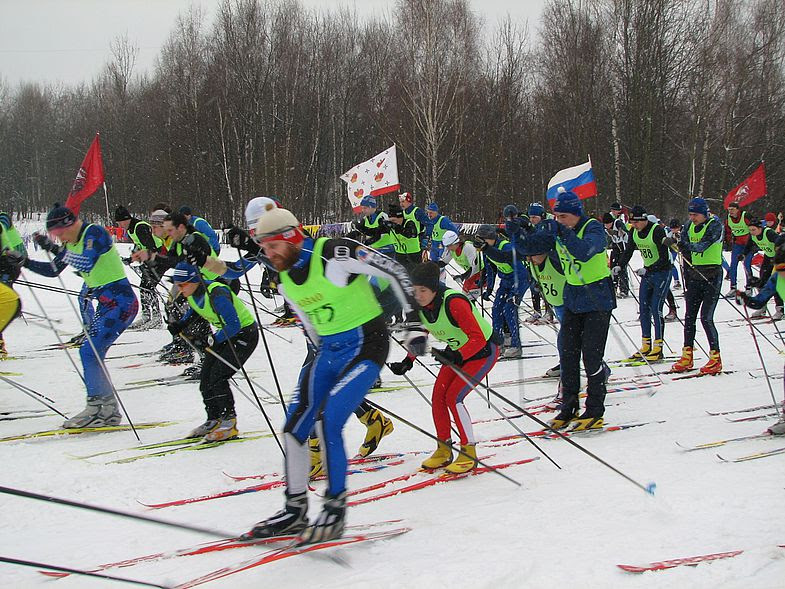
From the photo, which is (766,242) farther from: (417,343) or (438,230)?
(417,343)

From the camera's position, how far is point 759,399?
644 centimetres

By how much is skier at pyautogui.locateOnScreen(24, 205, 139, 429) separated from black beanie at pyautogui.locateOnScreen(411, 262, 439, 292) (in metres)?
3.03

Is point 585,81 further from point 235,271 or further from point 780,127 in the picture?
point 235,271

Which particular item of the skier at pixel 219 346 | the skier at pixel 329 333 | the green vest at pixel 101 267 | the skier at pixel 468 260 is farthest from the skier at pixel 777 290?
the green vest at pixel 101 267

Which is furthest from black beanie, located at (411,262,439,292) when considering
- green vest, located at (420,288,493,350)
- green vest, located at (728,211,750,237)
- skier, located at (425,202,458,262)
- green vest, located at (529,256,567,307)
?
green vest, located at (728,211,750,237)

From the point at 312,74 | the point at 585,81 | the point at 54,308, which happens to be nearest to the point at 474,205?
the point at 585,81

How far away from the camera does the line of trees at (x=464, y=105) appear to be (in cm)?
2761

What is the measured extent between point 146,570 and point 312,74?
109ft

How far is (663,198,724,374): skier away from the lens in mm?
7750

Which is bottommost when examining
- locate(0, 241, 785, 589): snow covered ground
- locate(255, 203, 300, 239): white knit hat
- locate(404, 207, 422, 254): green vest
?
locate(0, 241, 785, 589): snow covered ground

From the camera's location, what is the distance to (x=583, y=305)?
5621 millimetres

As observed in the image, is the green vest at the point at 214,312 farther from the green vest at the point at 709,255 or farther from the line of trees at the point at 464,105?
the line of trees at the point at 464,105

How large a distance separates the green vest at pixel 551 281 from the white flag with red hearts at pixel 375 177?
6947mm

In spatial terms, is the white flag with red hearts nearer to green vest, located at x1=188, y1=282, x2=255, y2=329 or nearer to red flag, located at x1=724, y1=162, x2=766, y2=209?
red flag, located at x1=724, y1=162, x2=766, y2=209
